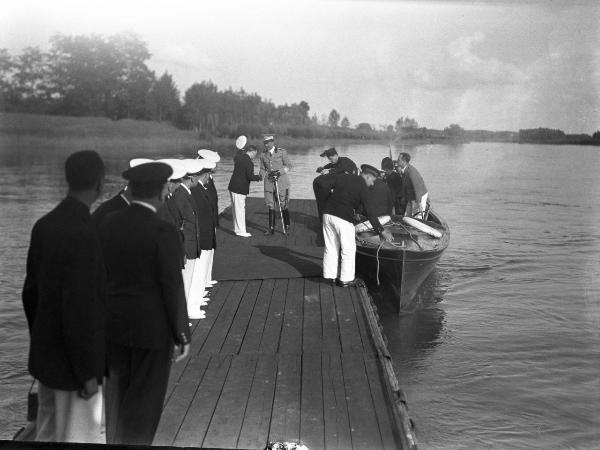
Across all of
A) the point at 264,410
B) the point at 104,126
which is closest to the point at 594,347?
the point at 264,410

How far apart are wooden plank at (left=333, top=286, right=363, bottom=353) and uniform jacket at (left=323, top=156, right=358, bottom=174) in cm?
135

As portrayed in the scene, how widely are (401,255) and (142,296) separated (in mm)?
4906

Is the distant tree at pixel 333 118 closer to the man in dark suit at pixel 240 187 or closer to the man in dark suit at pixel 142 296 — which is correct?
the man in dark suit at pixel 142 296

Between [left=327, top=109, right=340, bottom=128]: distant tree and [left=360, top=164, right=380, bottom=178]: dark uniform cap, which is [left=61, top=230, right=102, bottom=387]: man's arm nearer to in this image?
[left=327, top=109, right=340, bottom=128]: distant tree

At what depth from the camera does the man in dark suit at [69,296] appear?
Result: 2725 mm

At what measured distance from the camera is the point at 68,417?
9.98ft

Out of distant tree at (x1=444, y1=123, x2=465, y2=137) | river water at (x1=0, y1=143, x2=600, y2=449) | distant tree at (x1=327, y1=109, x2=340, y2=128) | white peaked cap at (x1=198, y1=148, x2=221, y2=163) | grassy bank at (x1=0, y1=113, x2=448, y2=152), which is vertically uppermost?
distant tree at (x1=327, y1=109, x2=340, y2=128)

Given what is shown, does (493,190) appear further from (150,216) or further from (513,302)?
(513,302)

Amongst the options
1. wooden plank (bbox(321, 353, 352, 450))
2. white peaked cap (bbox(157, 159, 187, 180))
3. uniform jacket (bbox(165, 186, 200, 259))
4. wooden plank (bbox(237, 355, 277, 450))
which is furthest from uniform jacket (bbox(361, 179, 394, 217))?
white peaked cap (bbox(157, 159, 187, 180))

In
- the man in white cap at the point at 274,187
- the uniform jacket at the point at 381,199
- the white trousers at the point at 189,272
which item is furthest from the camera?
the man in white cap at the point at 274,187

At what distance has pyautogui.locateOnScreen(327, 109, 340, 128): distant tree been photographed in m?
4.27

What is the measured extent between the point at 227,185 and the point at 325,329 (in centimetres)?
356

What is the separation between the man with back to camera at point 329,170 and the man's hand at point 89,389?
2.62 meters

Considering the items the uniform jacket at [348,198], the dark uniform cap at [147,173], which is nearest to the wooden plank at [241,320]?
the uniform jacket at [348,198]
